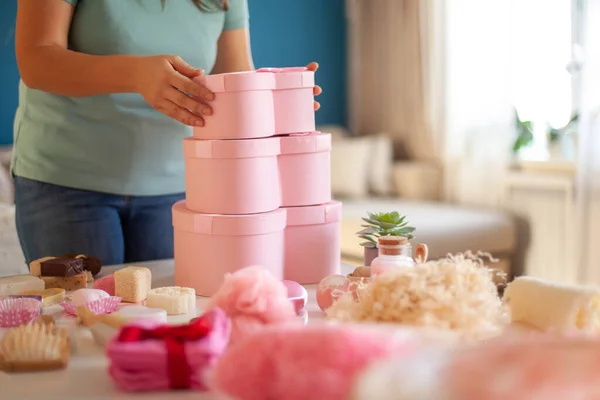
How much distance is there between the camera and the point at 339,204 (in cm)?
132

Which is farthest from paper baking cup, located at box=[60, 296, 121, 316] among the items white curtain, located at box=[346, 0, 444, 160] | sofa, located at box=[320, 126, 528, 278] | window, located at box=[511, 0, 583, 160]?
white curtain, located at box=[346, 0, 444, 160]

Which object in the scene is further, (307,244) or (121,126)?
(121,126)

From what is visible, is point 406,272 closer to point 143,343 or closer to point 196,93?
point 143,343

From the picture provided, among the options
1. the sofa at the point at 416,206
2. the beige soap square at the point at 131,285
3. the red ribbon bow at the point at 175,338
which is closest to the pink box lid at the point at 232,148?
the beige soap square at the point at 131,285

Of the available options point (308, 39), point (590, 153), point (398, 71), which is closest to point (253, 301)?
point (590, 153)

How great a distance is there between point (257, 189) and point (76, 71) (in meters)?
0.37

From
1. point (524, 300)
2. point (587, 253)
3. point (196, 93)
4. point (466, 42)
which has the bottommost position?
point (587, 253)

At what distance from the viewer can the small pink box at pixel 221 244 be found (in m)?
1.19

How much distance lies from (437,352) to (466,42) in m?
3.67

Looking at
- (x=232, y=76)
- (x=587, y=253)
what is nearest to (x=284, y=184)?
(x=232, y=76)

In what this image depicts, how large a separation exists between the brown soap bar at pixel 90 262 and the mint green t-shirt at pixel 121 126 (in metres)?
0.17

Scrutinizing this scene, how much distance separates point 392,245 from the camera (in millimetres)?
1117

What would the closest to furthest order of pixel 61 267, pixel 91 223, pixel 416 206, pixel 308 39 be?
1. pixel 61 267
2. pixel 91 223
3. pixel 416 206
4. pixel 308 39

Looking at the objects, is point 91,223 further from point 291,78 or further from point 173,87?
point 291,78
